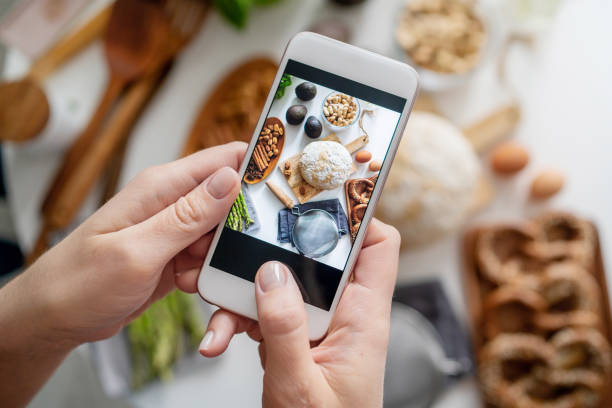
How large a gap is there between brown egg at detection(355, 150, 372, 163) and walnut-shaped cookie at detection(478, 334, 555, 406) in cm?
47

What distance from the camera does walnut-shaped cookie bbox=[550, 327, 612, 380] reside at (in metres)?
0.74

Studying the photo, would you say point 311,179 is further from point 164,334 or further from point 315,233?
point 164,334

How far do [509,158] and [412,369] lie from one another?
Result: 40cm

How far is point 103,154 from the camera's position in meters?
0.74

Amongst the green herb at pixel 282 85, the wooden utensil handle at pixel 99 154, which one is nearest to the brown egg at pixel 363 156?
the green herb at pixel 282 85

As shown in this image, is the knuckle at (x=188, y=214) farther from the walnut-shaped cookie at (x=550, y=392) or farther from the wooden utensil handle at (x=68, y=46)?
the walnut-shaped cookie at (x=550, y=392)

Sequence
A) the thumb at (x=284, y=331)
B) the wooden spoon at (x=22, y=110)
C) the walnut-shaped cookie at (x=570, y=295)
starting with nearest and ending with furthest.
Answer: the thumb at (x=284, y=331) → the wooden spoon at (x=22, y=110) → the walnut-shaped cookie at (x=570, y=295)

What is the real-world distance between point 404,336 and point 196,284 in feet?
1.31

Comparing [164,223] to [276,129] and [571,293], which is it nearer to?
[276,129]

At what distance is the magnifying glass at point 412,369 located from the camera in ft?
2.39

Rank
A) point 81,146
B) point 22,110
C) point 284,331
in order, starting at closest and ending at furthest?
1. point 284,331
2. point 22,110
3. point 81,146

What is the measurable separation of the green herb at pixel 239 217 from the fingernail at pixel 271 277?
2.1 inches

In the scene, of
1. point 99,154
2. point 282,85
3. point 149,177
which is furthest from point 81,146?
point 282,85

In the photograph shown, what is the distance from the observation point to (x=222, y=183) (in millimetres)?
455
